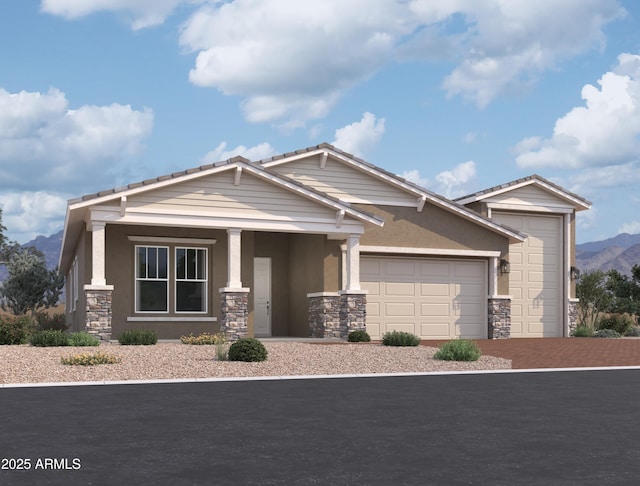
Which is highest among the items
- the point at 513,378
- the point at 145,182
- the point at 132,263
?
the point at 145,182

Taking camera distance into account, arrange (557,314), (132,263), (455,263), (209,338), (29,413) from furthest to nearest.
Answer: (557,314) < (455,263) < (132,263) < (209,338) < (29,413)

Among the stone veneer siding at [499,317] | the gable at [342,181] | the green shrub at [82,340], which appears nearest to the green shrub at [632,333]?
the stone veneer siding at [499,317]

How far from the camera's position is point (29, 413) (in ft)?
34.8

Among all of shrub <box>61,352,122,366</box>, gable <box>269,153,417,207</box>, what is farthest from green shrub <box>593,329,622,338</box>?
shrub <box>61,352,122,366</box>

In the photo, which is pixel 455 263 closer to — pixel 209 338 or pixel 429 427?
pixel 209 338

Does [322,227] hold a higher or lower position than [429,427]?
higher

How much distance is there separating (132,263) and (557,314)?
1639cm

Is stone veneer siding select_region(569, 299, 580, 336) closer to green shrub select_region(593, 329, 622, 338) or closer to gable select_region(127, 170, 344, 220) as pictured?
green shrub select_region(593, 329, 622, 338)

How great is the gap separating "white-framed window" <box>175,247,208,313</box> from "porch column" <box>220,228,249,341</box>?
2.02 meters

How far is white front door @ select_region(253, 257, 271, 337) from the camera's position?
89.7 ft

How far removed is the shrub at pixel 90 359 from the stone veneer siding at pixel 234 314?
587cm

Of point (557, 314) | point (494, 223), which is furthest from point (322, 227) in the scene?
point (557, 314)

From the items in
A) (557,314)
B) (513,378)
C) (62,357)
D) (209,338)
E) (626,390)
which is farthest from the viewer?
(557,314)

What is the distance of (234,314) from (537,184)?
45.4 ft
